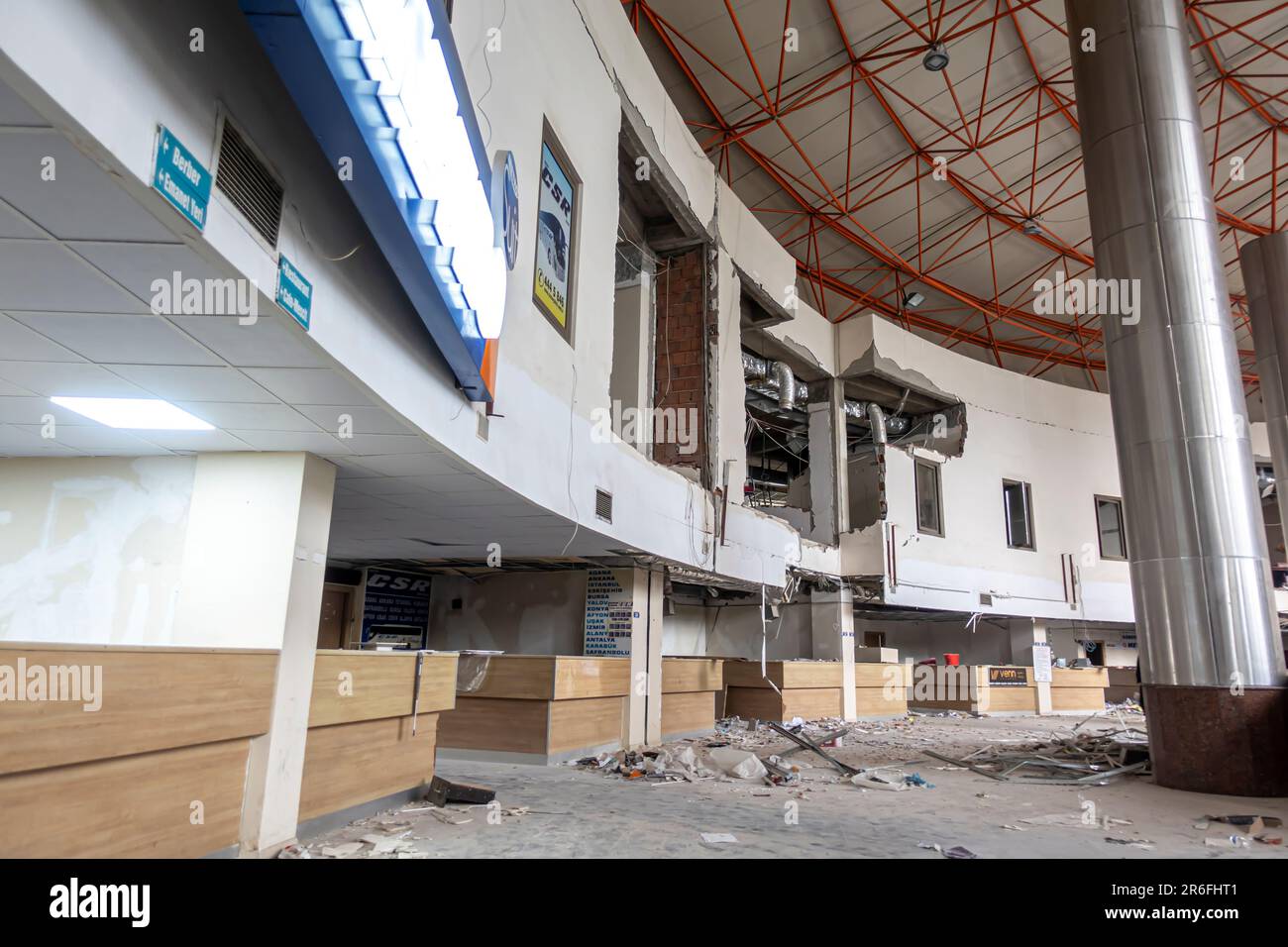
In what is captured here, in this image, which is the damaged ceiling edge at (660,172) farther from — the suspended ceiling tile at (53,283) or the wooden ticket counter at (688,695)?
the suspended ceiling tile at (53,283)

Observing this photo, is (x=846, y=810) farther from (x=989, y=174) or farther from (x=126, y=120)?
(x=989, y=174)

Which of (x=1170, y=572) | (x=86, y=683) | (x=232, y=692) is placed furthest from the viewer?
(x=1170, y=572)

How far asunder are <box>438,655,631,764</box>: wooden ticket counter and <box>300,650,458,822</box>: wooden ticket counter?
152 centimetres

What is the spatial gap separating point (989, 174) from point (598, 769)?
12.2 metres

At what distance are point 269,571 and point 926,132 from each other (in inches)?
484

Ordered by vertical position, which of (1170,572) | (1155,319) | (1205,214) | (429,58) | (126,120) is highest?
(1205,214)

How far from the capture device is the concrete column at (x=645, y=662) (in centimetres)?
817

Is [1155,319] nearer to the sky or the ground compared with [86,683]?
nearer to the sky

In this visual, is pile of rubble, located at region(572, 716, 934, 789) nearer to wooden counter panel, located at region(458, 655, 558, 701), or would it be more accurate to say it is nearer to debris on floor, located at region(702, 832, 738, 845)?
wooden counter panel, located at region(458, 655, 558, 701)

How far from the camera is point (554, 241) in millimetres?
5836

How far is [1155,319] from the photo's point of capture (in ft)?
22.1

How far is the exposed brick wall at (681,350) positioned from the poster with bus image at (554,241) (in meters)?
3.02

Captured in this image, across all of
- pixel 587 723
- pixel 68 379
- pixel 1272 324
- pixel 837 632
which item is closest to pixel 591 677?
pixel 587 723
